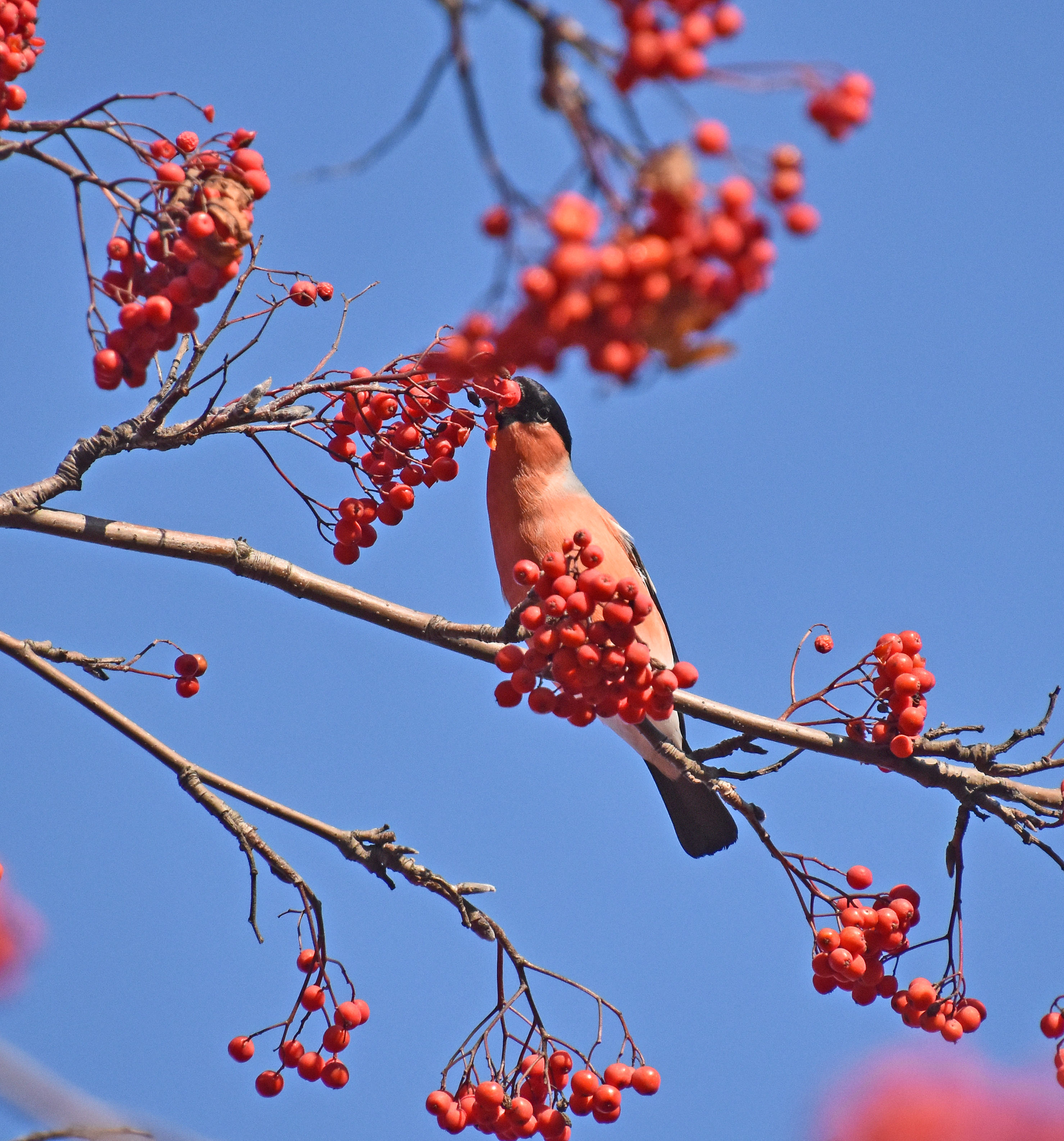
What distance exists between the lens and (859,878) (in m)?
3.65


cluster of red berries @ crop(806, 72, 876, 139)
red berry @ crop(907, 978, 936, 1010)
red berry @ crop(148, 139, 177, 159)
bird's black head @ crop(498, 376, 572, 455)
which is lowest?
cluster of red berries @ crop(806, 72, 876, 139)

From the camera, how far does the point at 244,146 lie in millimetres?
2463

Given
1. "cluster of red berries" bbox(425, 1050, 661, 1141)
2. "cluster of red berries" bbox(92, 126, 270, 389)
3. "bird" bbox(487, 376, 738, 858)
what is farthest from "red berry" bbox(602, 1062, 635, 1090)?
"cluster of red berries" bbox(92, 126, 270, 389)

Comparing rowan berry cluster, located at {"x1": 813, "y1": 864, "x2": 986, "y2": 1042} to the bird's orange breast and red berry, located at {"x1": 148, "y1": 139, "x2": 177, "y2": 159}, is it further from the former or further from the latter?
red berry, located at {"x1": 148, "y1": 139, "x2": 177, "y2": 159}

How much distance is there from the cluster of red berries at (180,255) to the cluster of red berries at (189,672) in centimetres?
167

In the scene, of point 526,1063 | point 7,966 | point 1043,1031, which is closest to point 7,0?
point 7,966

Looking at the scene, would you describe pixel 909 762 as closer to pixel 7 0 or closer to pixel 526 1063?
pixel 526 1063

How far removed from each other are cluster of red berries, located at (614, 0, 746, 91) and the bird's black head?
3936 millimetres

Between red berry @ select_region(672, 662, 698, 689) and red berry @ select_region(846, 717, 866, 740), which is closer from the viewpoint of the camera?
red berry @ select_region(672, 662, 698, 689)

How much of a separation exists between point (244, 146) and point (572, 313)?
1233 mm

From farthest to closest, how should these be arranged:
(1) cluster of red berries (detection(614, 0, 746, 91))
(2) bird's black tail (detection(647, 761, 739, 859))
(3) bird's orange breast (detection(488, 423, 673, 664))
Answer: (2) bird's black tail (detection(647, 761, 739, 859)) → (3) bird's orange breast (detection(488, 423, 673, 664)) → (1) cluster of red berries (detection(614, 0, 746, 91))

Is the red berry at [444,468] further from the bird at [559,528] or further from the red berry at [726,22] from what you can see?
the red berry at [726,22]

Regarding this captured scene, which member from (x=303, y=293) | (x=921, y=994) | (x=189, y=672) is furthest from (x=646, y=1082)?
(x=303, y=293)

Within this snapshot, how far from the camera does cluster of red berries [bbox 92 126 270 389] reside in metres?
2.27
